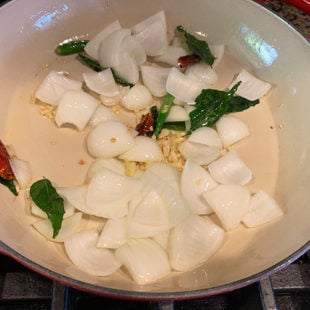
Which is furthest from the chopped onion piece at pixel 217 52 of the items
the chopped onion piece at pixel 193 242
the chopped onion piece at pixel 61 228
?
the chopped onion piece at pixel 61 228

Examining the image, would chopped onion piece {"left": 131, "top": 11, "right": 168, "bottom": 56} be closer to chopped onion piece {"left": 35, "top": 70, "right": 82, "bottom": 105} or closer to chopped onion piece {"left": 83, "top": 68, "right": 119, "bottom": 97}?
chopped onion piece {"left": 83, "top": 68, "right": 119, "bottom": 97}

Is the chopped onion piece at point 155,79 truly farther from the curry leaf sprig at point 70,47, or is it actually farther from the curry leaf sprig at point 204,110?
the curry leaf sprig at point 70,47

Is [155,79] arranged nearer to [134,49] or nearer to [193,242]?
[134,49]

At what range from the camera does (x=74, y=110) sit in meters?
1.33

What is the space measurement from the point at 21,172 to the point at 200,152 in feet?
1.71

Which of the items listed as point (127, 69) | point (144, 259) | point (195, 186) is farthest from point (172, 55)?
point (144, 259)

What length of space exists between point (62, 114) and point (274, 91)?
2.35 feet

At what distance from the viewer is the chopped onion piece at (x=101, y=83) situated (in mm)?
1396

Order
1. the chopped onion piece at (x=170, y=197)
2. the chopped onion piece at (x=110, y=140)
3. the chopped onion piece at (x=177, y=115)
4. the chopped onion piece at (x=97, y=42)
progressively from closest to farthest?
the chopped onion piece at (x=170, y=197) → the chopped onion piece at (x=110, y=140) → the chopped onion piece at (x=177, y=115) → the chopped onion piece at (x=97, y=42)

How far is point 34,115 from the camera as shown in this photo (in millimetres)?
1385

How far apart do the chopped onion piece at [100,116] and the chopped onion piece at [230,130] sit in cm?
34

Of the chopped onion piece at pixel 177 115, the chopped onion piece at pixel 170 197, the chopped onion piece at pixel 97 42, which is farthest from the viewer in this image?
the chopped onion piece at pixel 97 42

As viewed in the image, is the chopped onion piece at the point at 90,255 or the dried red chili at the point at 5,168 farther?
the dried red chili at the point at 5,168

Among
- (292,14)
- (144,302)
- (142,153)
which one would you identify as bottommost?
(144,302)
